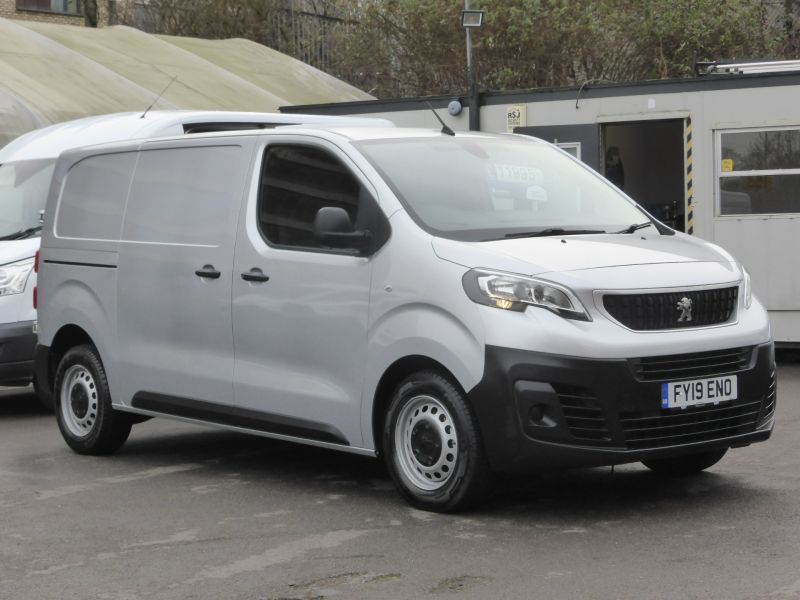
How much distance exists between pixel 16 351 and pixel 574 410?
19.7 ft

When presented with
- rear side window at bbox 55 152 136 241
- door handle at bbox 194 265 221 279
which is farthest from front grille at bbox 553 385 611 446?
rear side window at bbox 55 152 136 241

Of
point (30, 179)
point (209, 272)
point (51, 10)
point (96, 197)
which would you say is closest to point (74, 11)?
point (51, 10)

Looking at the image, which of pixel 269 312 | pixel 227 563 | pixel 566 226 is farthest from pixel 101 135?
pixel 227 563

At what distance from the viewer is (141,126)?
11844 millimetres

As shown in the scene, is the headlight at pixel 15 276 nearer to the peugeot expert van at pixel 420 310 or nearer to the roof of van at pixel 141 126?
the roof of van at pixel 141 126

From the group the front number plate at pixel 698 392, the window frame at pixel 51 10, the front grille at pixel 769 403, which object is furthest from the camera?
the window frame at pixel 51 10

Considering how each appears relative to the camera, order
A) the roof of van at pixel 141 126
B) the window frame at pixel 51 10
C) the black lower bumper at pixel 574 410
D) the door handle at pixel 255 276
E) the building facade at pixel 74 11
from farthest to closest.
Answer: the building facade at pixel 74 11, the window frame at pixel 51 10, the roof of van at pixel 141 126, the door handle at pixel 255 276, the black lower bumper at pixel 574 410

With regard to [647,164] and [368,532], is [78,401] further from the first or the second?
[647,164]

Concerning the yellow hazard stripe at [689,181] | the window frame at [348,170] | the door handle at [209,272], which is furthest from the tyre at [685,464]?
the yellow hazard stripe at [689,181]

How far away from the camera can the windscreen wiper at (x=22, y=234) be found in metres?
11.9

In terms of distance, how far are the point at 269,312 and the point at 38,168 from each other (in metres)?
5.39

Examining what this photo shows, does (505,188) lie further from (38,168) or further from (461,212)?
(38,168)

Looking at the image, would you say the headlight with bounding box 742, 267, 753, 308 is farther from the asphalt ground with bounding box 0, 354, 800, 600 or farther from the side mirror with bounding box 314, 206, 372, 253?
the side mirror with bounding box 314, 206, 372, 253

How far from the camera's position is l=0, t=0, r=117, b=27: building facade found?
39344 mm
